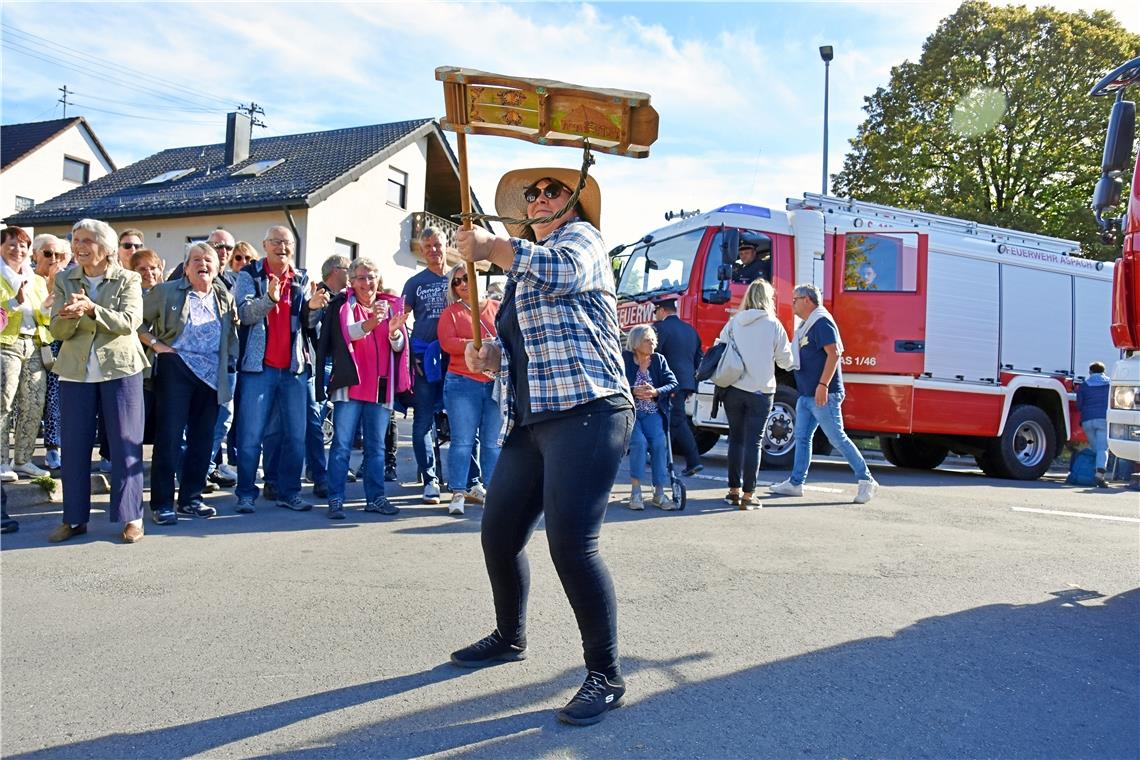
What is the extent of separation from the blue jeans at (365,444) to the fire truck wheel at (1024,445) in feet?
27.4

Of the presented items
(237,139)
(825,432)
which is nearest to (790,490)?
(825,432)

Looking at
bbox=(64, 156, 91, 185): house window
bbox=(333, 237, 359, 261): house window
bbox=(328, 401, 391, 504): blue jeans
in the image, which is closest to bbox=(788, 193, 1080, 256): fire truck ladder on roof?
bbox=(328, 401, 391, 504): blue jeans

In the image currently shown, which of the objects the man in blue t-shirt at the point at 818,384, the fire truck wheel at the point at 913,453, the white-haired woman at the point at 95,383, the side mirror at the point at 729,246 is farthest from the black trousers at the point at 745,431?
the fire truck wheel at the point at 913,453

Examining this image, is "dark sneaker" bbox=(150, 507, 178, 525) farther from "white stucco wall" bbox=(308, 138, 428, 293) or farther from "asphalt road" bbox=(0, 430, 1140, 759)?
"white stucco wall" bbox=(308, 138, 428, 293)

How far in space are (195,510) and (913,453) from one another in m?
10.3

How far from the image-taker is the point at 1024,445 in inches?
448

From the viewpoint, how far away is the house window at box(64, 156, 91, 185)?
38.4 meters

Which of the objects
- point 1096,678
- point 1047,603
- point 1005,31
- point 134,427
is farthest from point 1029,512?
point 1005,31

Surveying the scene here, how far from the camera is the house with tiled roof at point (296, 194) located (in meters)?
24.5

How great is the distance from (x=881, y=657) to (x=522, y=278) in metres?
2.26

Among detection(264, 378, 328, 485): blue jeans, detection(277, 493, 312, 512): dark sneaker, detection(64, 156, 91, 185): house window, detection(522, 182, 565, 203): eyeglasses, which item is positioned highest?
detection(64, 156, 91, 185): house window

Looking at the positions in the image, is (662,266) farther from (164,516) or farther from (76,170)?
(76,170)

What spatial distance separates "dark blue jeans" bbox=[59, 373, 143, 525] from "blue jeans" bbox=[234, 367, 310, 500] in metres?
1.16

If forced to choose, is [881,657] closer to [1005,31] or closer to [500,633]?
[500,633]
